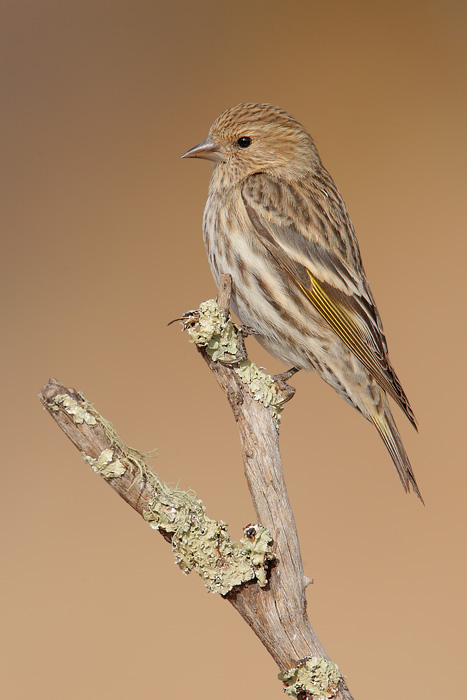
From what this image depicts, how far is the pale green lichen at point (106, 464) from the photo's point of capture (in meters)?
1.33

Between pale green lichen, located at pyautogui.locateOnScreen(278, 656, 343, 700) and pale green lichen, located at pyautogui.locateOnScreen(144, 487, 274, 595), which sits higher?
pale green lichen, located at pyautogui.locateOnScreen(144, 487, 274, 595)

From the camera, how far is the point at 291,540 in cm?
143

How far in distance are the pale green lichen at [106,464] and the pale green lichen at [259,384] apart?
35 centimetres

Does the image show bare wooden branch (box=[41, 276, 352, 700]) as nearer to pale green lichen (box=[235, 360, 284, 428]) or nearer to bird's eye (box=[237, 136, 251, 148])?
pale green lichen (box=[235, 360, 284, 428])

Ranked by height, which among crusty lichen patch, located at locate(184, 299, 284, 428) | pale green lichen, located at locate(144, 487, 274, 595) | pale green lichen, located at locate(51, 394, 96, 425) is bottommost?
pale green lichen, located at locate(144, 487, 274, 595)

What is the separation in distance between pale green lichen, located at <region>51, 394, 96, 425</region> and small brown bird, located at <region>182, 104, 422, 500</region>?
0.72 m

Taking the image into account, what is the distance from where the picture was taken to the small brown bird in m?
1.92

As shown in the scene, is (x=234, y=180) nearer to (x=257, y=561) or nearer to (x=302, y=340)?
(x=302, y=340)

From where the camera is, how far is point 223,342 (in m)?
1.54

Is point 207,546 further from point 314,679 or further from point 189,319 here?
point 189,319

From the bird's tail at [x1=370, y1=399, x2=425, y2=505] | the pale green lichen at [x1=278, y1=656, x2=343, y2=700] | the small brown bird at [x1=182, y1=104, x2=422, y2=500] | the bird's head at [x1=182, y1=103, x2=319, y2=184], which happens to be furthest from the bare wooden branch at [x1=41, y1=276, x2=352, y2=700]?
the bird's head at [x1=182, y1=103, x2=319, y2=184]

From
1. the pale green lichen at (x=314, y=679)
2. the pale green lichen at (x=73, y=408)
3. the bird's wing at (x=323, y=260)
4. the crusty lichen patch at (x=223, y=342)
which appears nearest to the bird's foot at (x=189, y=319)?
the crusty lichen patch at (x=223, y=342)

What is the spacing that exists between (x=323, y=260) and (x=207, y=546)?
914 millimetres

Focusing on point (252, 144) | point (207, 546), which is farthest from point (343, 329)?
point (207, 546)
